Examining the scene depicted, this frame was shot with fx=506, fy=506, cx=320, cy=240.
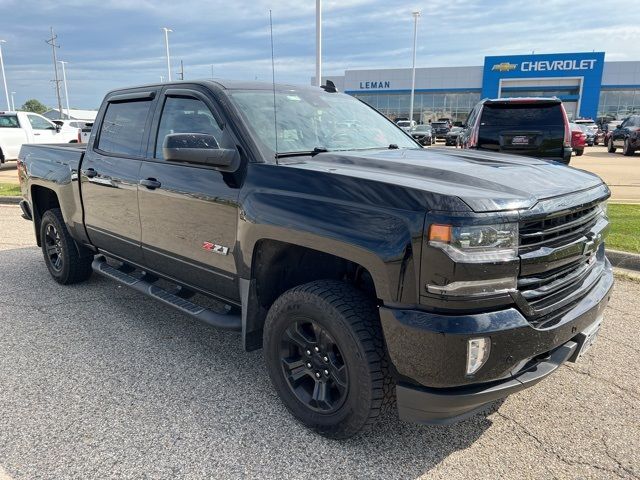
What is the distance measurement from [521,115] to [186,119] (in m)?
6.86

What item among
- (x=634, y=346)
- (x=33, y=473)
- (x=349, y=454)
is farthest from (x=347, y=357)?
(x=634, y=346)

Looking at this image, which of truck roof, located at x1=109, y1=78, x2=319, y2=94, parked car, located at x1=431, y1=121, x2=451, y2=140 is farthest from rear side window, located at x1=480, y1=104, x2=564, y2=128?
parked car, located at x1=431, y1=121, x2=451, y2=140

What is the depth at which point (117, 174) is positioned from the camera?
13.1 feet

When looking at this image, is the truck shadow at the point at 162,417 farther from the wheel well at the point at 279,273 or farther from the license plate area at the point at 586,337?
the license plate area at the point at 586,337

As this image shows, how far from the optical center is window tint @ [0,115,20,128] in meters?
16.4

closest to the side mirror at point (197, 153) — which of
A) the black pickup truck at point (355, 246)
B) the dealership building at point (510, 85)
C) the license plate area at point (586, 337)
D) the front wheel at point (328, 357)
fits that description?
the black pickup truck at point (355, 246)

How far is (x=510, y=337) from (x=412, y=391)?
0.48 metres

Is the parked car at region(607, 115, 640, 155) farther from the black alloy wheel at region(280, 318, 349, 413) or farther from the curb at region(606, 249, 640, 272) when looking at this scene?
the black alloy wheel at region(280, 318, 349, 413)

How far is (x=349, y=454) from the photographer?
2570 millimetres

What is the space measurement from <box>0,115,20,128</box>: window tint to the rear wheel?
13560 mm

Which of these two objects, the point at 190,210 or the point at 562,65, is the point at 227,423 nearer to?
the point at 190,210

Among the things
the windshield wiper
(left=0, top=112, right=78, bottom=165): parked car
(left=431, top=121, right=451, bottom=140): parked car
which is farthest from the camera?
(left=431, top=121, right=451, bottom=140): parked car

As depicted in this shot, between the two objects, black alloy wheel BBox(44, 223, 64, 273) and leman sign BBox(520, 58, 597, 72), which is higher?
leman sign BBox(520, 58, 597, 72)

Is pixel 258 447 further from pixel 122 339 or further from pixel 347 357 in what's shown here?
pixel 122 339
